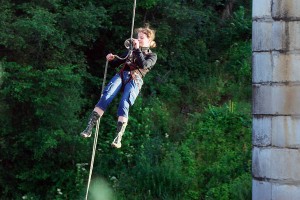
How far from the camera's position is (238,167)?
14719 millimetres

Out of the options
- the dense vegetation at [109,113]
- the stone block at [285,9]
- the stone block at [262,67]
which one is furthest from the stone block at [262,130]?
the dense vegetation at [109,113]

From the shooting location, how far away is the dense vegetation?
1480cm

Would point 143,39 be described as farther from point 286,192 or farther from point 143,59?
point 286,192

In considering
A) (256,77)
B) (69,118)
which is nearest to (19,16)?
(69,118)

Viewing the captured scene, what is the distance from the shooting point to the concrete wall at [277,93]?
1037 centimetres

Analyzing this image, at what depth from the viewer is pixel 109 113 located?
16453mm

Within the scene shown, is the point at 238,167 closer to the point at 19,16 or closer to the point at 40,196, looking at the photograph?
the point at 40,196

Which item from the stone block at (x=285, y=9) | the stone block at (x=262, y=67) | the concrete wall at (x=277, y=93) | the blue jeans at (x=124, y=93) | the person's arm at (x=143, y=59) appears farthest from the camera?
the stone block at (x=262, y=67)

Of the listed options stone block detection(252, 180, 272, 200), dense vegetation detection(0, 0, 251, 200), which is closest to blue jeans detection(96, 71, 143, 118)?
stone block detection(252, 180, 272, 200)

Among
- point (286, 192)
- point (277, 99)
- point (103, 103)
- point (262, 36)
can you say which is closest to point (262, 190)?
point (286, 192)

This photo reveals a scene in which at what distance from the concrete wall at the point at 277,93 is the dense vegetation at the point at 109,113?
2969mm

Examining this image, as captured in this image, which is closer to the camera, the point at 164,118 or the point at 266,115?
the point at 266,115

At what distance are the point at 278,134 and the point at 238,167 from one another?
426 cm

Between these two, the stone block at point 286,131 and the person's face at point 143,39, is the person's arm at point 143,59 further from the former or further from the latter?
the stone block at point 286,131
